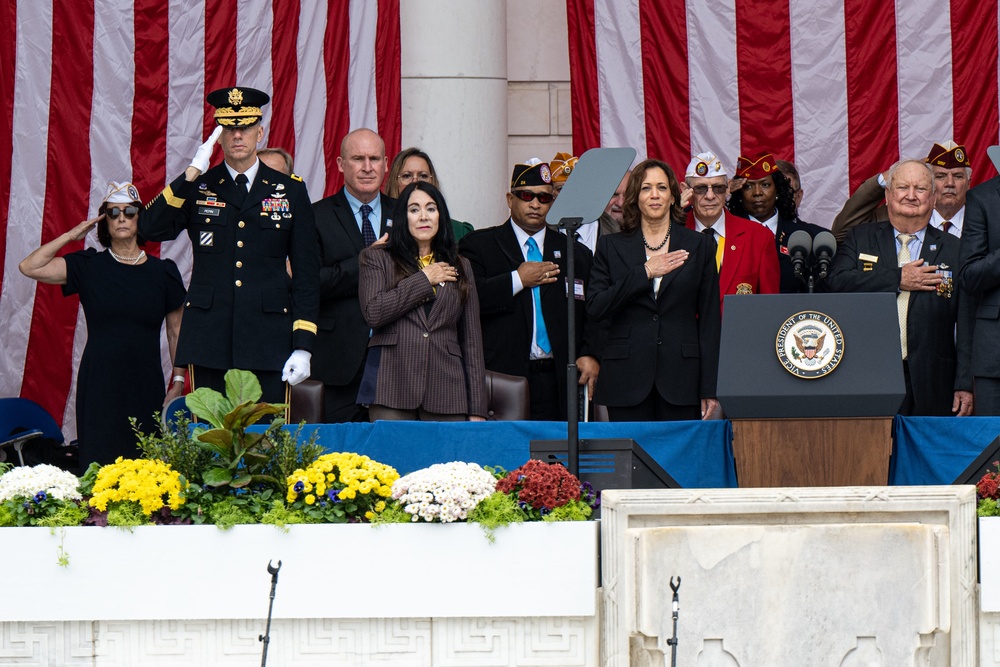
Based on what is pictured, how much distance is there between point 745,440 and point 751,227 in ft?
7.84

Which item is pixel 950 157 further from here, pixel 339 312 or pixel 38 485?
pixel 38 485

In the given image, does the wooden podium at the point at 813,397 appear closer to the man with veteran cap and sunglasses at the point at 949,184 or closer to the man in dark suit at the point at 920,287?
the man in dark suit at the point at 920,287

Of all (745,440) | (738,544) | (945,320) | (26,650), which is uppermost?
(945,320)

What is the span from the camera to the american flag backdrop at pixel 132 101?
9.98 meters

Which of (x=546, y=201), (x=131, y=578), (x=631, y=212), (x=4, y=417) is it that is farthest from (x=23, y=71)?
(x=131, y=578)

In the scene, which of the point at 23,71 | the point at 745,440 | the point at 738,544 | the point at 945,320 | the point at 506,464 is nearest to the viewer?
the point at 738,544

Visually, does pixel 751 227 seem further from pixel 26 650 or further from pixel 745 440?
pixel 26 650

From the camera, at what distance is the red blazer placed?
8.15 metres

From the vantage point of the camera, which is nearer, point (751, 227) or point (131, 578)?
point (131, 578)

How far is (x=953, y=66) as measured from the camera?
1029cm

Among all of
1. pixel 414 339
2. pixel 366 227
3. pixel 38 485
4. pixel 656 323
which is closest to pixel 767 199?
pixel 656 323

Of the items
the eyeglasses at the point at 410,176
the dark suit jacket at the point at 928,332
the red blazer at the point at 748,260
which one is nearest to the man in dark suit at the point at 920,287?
the dark suit jacket at the point at 928,332

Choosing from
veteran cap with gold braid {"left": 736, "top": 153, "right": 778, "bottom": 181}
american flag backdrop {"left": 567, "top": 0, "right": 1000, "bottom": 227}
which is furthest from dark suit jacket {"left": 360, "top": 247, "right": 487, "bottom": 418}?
american flag backdrop {"left": 567, "top": 0, "right": 1000, "bottom": 227}

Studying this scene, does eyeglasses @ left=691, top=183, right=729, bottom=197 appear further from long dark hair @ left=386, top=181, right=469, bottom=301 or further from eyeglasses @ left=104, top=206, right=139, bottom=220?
eyeglasses @ left=104, top=206, right=139, bottom=220
